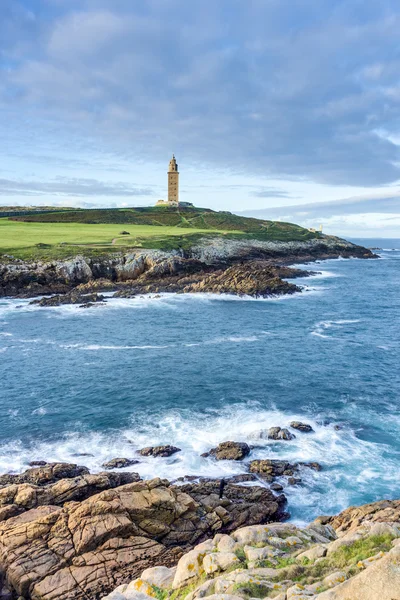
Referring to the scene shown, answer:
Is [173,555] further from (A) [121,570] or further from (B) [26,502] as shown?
(B) [26,502]

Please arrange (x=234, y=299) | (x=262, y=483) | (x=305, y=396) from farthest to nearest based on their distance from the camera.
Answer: (x=234, y=299)
(x=305, y=396)
(x=262, y=483)

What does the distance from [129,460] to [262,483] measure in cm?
747

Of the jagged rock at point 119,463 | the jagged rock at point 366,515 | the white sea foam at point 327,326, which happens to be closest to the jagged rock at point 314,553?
the jagged rock at point 366,515

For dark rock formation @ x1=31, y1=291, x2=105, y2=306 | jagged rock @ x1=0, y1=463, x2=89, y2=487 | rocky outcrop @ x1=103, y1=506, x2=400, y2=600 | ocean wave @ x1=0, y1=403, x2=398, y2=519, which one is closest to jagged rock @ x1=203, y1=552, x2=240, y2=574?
rocky outcrop @ x1=103, y1=506, x2=400, y2=600

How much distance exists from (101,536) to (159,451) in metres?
9.49

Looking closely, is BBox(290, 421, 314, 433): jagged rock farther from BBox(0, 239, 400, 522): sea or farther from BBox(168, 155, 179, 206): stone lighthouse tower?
BBox(168, 155, 179, 206): stone lighthouse tower

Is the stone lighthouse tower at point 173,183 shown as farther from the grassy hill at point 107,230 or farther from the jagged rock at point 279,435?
the jagged rock at point 279,435

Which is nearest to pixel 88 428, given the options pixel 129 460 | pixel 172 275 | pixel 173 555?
pixel 129 460

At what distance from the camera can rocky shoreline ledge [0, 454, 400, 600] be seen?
1046cm

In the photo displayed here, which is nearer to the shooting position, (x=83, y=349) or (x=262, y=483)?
(x=262, y=483)

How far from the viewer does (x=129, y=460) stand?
79.7 ft

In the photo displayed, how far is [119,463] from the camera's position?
23.9 meters

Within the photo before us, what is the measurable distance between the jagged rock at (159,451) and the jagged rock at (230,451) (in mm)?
1906

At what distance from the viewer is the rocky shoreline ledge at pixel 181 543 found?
10.5 meters
